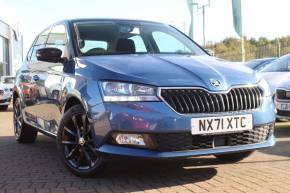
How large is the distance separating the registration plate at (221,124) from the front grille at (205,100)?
0.27 feet

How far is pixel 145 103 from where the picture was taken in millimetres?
4578

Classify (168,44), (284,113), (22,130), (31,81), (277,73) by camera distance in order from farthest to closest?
(277,73) → (284,113) → (22,130) → (31,81) → (168,44)

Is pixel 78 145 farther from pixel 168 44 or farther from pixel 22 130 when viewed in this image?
pixel 22 130

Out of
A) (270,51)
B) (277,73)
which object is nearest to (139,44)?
(277,73)

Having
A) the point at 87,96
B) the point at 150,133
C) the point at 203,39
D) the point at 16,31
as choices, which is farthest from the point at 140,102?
the point at 203,39

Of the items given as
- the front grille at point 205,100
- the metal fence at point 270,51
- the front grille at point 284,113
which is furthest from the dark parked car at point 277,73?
the metal fence at point 270,51

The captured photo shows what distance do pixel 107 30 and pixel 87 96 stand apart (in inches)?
56.0

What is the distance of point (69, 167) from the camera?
5320 millimetres

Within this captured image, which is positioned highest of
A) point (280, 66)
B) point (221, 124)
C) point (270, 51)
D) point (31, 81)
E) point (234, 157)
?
point (270, 51)

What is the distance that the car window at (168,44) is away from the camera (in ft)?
20.1

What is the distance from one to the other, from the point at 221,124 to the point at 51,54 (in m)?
2.09

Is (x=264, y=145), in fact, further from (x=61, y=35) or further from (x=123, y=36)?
(x=61, y=35)

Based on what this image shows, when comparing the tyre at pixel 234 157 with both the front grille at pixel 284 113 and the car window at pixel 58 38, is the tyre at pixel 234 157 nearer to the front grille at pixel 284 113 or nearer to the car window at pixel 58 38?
the car window at pixel 58 38

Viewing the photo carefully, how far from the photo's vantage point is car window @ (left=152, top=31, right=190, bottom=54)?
20.1ft
